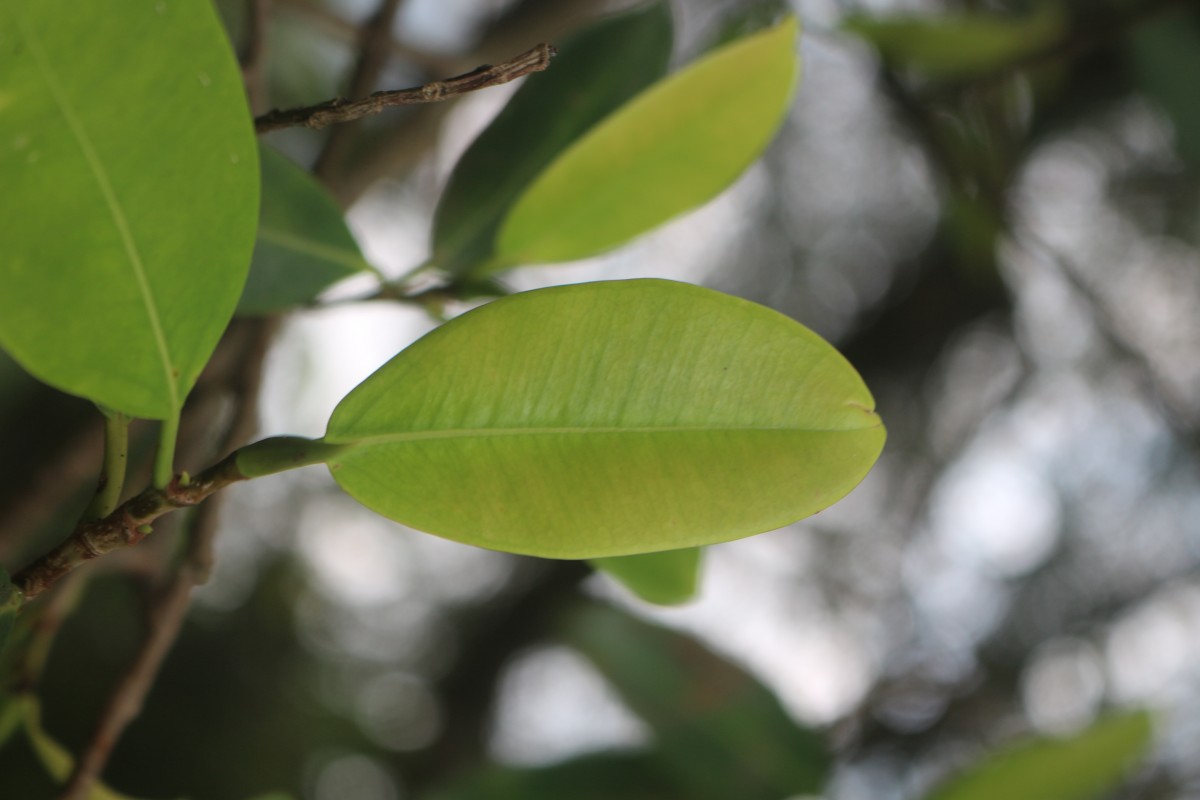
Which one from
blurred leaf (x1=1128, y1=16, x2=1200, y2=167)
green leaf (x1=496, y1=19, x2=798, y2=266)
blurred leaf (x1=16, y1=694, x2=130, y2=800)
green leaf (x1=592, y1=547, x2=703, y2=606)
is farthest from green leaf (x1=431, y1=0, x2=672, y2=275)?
blurred leaf (x1=1128, y1=16, x2=1200, y2=167)

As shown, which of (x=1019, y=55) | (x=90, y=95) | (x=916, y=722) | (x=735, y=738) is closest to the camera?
(x=90, y=95)

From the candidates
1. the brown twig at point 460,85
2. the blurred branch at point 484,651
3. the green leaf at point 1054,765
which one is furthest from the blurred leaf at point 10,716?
the blurred branch at point 484,651

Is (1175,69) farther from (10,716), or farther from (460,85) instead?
(10,716)

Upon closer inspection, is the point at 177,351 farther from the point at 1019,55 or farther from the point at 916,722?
the point at 916,722

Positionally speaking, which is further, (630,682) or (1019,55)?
(1019,55)

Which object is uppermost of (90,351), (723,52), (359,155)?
(359,155)

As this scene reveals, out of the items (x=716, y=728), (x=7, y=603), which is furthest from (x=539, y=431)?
(x=716, y=728)

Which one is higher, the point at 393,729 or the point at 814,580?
the point at 814,580

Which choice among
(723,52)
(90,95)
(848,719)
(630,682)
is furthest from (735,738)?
(90,95)
